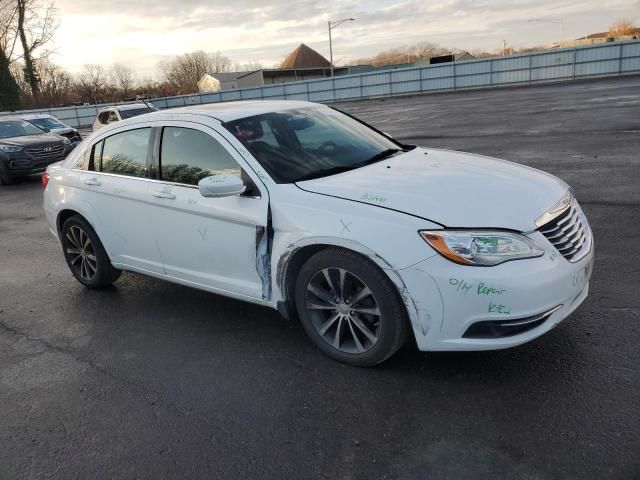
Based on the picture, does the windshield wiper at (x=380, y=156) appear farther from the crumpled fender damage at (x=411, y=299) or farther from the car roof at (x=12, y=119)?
the car roof at (x=12, y=119)

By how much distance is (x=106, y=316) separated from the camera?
15.7 ft

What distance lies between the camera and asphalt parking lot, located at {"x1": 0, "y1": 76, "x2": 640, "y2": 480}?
2680 millimetres

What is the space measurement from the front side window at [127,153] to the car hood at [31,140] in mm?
10641

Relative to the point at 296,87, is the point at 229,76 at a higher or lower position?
higher

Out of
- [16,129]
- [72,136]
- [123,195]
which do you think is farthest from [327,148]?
[72,136]

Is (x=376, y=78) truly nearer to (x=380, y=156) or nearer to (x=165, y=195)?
(x=380, y=156)

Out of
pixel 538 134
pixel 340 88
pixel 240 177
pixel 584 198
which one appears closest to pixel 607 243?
pixel 584 198

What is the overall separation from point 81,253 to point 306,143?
2.65 metres

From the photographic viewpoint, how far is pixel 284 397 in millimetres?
3281

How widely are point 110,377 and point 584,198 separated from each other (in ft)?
19.6

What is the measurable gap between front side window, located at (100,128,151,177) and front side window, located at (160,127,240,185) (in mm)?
260

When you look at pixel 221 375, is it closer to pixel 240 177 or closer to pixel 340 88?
pixel 240 177

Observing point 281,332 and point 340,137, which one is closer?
point 281,332

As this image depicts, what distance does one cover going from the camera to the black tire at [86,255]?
516 cm
